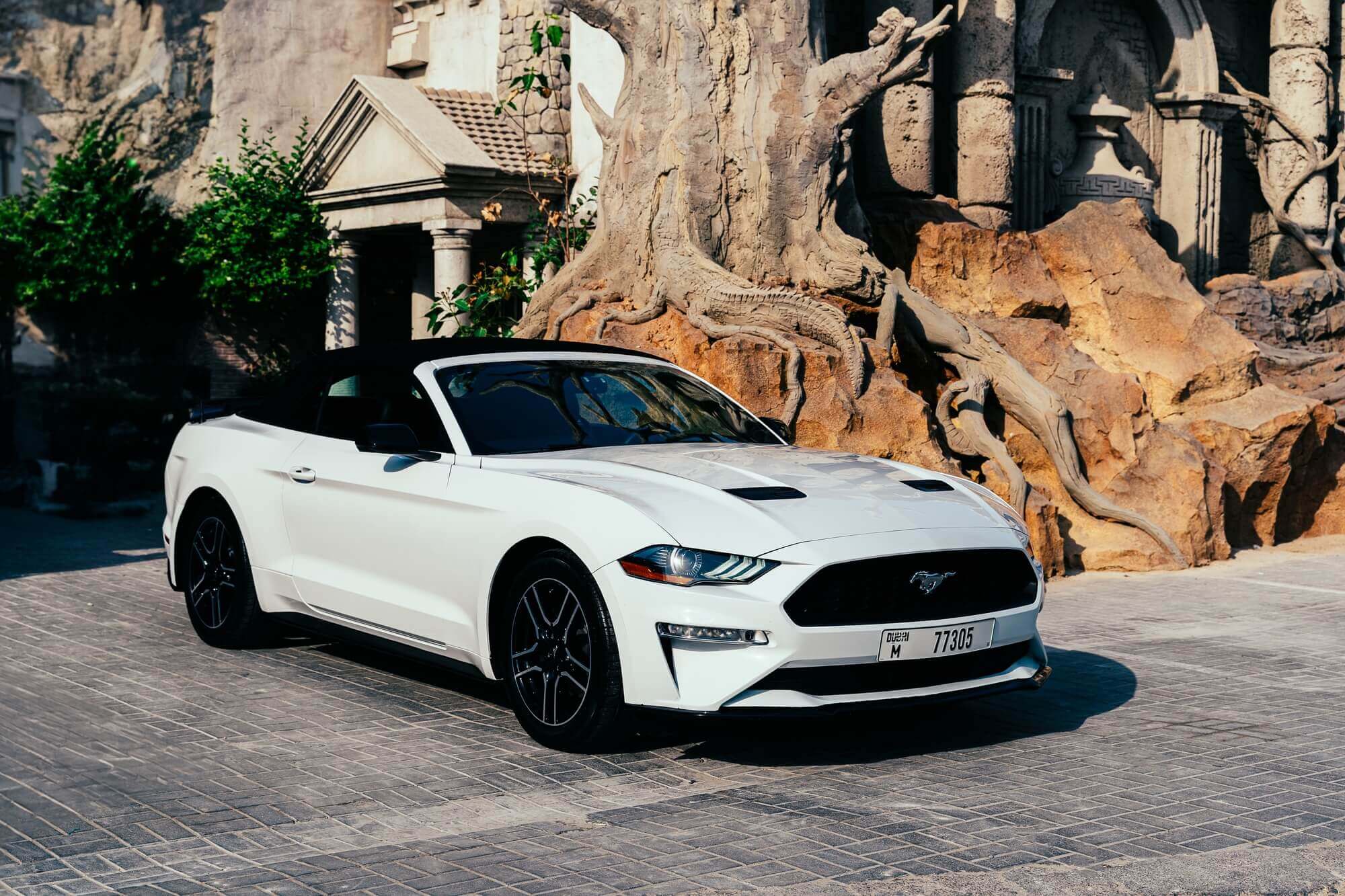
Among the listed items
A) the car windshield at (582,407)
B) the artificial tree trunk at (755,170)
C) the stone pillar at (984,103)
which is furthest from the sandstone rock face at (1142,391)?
the car windshield at (582,407)

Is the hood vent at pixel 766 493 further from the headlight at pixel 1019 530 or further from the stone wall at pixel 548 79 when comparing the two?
the stone wall at pixel 548 79

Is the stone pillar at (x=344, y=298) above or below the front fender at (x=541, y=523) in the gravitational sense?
above

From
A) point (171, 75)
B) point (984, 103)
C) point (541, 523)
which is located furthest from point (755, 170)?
point (171, 75)

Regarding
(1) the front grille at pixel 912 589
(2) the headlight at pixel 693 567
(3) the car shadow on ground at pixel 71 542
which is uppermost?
(2) the headlight at pixel 693 567

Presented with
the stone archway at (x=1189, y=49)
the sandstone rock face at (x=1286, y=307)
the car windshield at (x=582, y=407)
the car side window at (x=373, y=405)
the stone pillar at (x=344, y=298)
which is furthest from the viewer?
the stone archway at (x=1189, y=49)

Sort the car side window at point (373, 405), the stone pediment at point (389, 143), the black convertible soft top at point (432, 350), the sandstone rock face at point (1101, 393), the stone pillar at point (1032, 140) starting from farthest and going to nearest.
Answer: the stone pillar at point (1032, 140) < the stone pediment at point (389, 143) < the sandstone rock face at point (1101, 393) < the black convertible soft top at point (432, 350) < the car side window at point (373, 405)

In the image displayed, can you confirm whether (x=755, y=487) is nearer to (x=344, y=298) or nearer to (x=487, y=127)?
(x=487, y=127)

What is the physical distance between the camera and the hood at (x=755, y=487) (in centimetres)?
552

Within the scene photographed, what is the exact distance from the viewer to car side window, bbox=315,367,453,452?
268 inches

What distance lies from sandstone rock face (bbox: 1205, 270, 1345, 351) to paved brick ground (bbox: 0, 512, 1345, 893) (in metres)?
12.0

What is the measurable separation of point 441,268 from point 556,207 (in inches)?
70.4

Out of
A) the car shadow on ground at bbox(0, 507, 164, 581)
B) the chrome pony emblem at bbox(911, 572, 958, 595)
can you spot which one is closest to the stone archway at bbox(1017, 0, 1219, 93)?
the car shadow on ground at bbox(0, 507, 164, 581)

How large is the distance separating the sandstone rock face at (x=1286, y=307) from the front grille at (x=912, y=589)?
1378 centimetres

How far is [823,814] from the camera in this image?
A: 5098 millimetres
